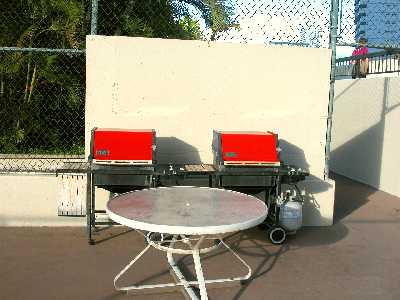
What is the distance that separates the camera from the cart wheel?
5484 millimetres

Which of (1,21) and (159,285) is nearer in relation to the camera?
(159,285)

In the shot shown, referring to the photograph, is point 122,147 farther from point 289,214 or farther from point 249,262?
point 289,214

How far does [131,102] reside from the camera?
5910 mm

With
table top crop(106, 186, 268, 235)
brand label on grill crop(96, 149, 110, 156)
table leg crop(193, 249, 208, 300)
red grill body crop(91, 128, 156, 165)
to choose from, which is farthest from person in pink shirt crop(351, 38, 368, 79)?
table leg crop(193, 249, 208, 300)

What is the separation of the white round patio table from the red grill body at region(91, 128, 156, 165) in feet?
2.79

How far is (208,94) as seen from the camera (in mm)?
6051

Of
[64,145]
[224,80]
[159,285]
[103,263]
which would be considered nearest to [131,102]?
[224,80]

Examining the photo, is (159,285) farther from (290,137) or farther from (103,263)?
(290,137)

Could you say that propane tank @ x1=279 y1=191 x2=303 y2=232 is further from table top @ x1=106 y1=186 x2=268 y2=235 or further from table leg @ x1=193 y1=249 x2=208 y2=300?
table leg @ x1=193 y1=249 x2=208 y2=300

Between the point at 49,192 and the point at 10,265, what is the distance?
145cm

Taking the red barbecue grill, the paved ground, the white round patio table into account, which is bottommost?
the paved ground

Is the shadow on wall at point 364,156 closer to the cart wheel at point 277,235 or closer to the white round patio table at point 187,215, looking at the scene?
the cart wheel at point 277,235

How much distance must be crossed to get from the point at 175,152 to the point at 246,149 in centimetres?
111

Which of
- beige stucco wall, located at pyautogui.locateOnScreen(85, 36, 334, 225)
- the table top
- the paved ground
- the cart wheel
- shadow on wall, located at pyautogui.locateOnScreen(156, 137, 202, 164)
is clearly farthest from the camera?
shadow on wall, located at pyautogui.locateOnScreen(156, 137, 202, 164)
